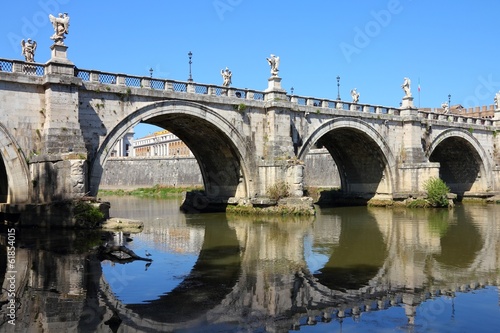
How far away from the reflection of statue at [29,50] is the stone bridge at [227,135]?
5.22ft

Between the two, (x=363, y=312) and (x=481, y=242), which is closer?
(x=363, y=312)

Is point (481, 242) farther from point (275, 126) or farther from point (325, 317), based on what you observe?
point (275, 126)

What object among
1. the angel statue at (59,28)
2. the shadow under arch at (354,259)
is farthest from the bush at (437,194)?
the angel statue at (59,28)

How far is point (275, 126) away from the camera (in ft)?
91.1

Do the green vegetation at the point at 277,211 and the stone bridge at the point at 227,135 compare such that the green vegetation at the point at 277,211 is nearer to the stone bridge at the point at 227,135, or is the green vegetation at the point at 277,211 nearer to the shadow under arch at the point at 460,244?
the stone bridge at the point at 227,135

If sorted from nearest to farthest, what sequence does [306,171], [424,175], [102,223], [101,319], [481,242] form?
[101,319]
[481,242]
[102,223]
[424,175]
[306,171]

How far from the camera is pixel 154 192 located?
55.7m

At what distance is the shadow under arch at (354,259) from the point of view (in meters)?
11.2

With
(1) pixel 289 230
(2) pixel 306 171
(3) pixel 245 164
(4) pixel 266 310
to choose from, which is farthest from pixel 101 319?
(2) pixel 306 171

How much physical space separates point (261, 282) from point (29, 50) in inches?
638

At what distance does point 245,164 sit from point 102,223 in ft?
34.0

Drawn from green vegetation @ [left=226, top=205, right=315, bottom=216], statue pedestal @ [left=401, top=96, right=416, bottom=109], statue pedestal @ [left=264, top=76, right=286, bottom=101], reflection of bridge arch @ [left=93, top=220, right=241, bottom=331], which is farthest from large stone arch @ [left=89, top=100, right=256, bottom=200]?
statue pedestal @ [left=401, top=96, right=416, bottom=109]

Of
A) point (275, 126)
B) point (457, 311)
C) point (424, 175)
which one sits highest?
point (275, 126)

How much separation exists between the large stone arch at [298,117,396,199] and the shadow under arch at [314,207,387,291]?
12.5 m
